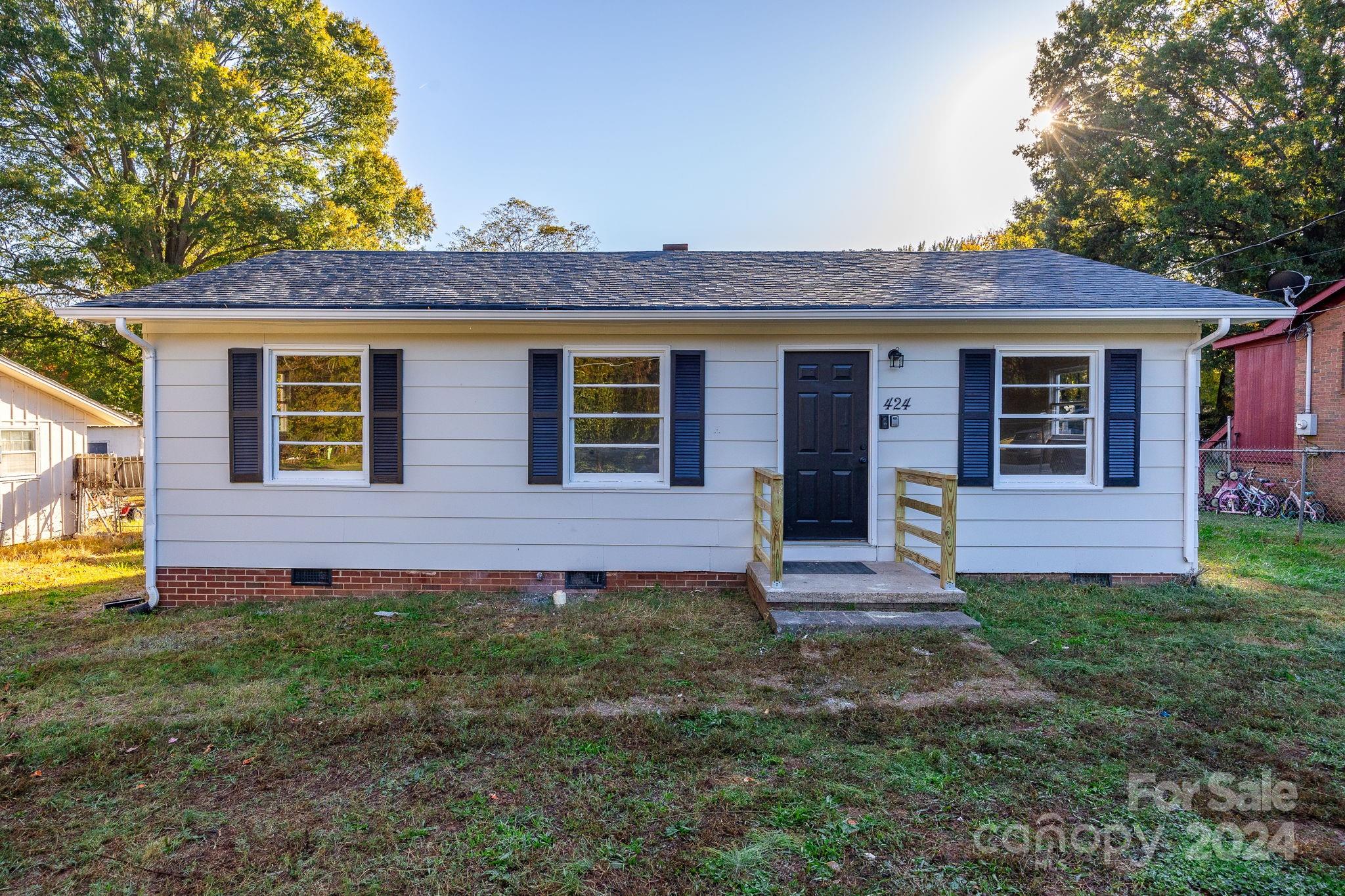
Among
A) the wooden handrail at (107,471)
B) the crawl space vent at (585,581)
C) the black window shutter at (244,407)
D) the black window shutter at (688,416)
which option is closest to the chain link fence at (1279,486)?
the black window shutter at (688,416)

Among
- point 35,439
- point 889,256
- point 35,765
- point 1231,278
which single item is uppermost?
point 1231,278

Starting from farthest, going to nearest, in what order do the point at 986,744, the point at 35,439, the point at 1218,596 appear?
the point at 35,439, the point at 1218,596, the point at 986,744

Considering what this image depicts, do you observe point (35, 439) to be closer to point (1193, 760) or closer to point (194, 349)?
point (194, 349)

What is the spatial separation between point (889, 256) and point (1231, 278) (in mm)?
14406

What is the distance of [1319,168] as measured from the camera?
14.4 metres

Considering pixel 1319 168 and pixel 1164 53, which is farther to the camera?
pixel 1164 53

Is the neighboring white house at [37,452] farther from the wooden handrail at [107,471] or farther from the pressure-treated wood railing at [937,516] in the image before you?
the pressure-treated wood railing at [937,516]

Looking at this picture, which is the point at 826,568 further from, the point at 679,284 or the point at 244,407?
the point at 244,407

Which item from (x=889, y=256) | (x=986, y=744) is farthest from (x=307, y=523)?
(x=889, y=256)

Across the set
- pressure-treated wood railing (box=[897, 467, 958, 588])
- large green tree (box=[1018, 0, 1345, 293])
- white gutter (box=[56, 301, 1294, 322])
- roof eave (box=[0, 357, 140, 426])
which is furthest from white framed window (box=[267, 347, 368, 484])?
large green tree (box=[1018, 0, 1345, 293])


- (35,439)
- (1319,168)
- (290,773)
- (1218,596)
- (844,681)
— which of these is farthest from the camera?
(1319,168)

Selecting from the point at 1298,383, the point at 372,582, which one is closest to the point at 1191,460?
the point at 372,582

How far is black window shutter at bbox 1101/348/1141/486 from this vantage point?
18.8 feet

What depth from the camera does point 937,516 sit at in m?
5.19
